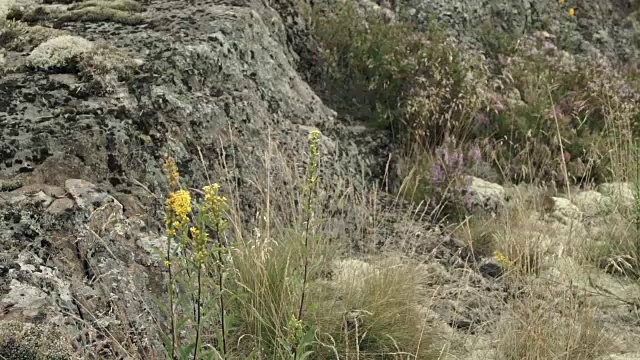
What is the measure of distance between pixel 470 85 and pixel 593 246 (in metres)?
2.40

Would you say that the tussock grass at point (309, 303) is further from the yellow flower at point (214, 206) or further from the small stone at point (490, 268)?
the small stone at point (490, 268)

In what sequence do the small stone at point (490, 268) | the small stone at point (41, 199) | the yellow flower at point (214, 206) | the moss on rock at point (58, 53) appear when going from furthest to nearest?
the small stone at point (490, 268), the moss on rock at point (58, 53), the small stone at point (41, 199), the yellow flower at point (214, 206)

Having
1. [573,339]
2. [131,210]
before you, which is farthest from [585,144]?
[131,210]

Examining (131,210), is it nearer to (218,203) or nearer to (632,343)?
(218,203)

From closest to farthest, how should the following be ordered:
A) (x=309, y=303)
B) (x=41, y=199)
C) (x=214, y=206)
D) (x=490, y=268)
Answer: (x=214, y=206), (x=41, y=199), (x=309, y=303), (x=490, y=268)

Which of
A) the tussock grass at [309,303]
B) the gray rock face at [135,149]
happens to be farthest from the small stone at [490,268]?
the gray rock face at [135,149]

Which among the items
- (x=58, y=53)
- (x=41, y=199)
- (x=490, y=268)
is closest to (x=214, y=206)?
(x=41, y=199)

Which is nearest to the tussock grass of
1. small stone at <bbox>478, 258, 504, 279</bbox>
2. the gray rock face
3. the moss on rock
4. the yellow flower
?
the gray rock face

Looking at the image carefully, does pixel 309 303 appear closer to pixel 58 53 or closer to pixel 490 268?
pixel 490 268

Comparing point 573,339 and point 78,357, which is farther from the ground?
point 78,357

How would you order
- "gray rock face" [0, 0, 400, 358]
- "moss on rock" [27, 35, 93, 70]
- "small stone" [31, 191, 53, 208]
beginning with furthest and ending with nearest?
"moss on rock" [27, 35, 93, 70] < "small stone" [31, 191, 53, 208] < "gray rock face" [0, 0, 400, 358]

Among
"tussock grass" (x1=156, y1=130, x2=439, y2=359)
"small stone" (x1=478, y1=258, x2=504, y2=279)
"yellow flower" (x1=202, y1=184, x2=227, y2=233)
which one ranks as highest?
"yellow flower" (x1=202, y1=184, x2=227, y2=233)

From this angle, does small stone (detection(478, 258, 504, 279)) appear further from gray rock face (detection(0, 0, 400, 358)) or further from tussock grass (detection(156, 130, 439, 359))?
gray rock face (detection(0, 0, 400, 358))

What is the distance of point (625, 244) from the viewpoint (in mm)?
4801
